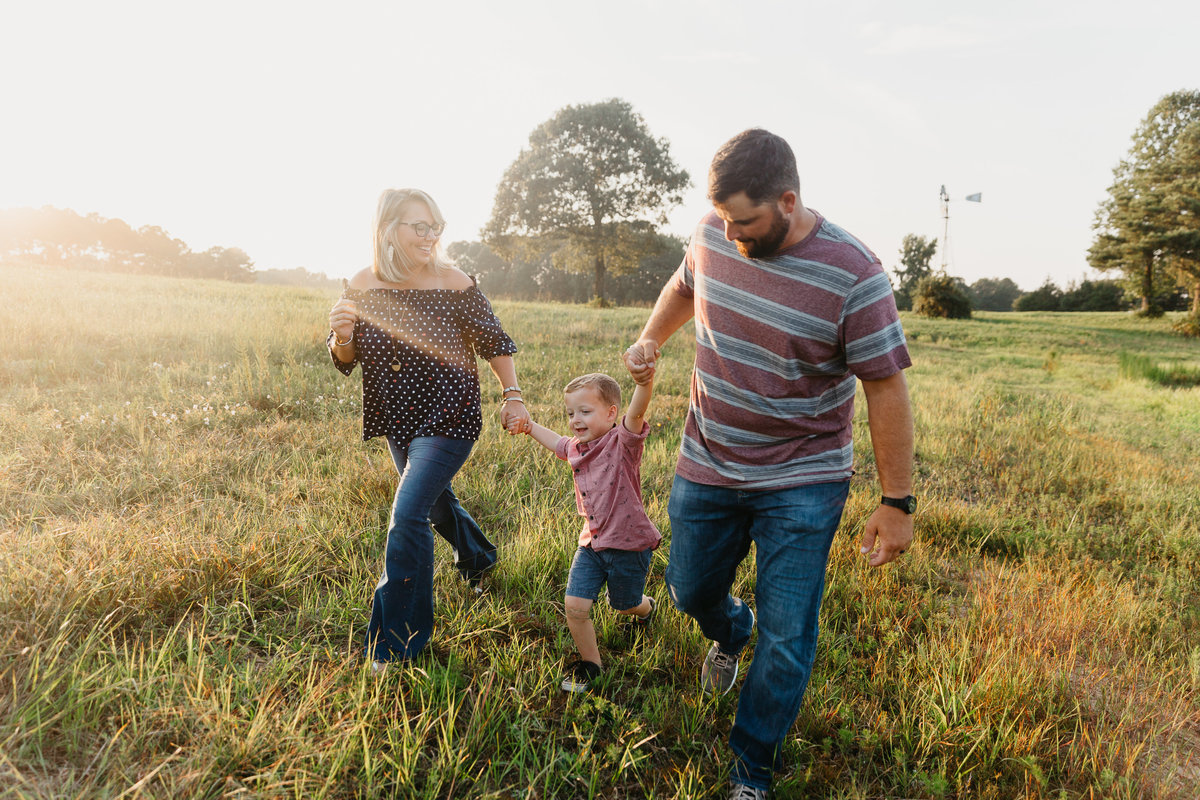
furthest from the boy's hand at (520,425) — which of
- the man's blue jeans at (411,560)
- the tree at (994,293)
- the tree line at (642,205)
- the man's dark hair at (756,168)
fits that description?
the tree at (994,293)

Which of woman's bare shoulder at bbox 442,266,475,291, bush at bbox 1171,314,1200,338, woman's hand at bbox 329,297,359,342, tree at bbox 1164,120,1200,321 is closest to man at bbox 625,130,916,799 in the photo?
woman's bare shoulder at bbox 442,266,475,291

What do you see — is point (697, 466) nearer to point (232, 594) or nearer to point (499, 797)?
point (499, 797)

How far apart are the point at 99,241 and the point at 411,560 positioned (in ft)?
194

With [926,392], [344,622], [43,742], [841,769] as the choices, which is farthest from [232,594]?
[926,392]

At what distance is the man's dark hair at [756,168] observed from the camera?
1982 mm

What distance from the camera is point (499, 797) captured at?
2.20m

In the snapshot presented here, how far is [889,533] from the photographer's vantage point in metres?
2.17

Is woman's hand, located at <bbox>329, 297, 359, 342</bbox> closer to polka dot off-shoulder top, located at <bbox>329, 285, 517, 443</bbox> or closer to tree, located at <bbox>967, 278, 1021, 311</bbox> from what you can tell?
polka dot off-shoulder top, located at <bbox>329, 285, 517, 443</bbox>

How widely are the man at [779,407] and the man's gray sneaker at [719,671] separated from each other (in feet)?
1.29

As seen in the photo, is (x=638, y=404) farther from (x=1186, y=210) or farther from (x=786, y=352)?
(x=1186, y=210)

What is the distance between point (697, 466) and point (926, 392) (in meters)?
10.2

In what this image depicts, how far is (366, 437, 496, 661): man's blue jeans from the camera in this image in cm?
277

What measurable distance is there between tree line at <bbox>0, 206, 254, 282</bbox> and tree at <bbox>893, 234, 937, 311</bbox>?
159 ft


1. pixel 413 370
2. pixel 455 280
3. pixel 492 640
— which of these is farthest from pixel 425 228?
pixel 492 640
